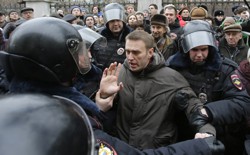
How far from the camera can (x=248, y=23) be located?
20.4 feet

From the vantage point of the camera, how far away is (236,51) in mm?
5074

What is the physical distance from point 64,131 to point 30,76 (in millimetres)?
531

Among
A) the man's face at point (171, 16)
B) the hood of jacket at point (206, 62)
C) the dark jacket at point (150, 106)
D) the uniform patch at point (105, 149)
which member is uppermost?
the man's face at point (171, 16)

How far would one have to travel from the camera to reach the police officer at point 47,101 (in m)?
1.05

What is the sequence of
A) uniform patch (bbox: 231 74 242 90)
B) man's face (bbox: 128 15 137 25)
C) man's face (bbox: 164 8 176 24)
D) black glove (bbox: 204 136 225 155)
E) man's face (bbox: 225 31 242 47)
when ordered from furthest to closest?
man's face (bbox: 128 15 137 25) < man's face (bbox: 164 8 176 24) < man's face (bbox: 225 31 242 47) < uniform patch (bbox: 231 74 242 90) < black glove (bbox: 204 136 225 155)

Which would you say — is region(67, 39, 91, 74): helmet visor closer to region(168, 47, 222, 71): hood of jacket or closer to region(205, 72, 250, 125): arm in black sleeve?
region(205, 72, 250, 125): arm in black sleeve

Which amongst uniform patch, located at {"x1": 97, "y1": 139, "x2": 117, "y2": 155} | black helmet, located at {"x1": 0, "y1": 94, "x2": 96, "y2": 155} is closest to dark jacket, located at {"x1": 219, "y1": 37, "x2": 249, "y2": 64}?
uniform patch, located at {"x1": 97, "y1": 139, "x2": 117, "y2": 155}

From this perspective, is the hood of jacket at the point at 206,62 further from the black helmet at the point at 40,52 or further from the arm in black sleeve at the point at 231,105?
the black helmet at the point at 40,52

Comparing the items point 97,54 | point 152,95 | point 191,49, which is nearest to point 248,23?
point 97,54

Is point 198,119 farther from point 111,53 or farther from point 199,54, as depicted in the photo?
point 111,53

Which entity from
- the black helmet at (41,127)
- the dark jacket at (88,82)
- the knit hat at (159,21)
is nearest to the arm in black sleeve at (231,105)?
the dark jacket at (88,82)

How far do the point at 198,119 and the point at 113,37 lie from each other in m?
2.58

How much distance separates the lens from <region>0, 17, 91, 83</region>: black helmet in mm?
1540

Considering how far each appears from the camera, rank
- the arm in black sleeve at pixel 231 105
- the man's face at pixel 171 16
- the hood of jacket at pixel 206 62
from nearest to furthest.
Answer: the arm in black sleeve at pixel 231 105 → the hood of jacket at pixel 206 62 → the man's face at pixel 171 16
